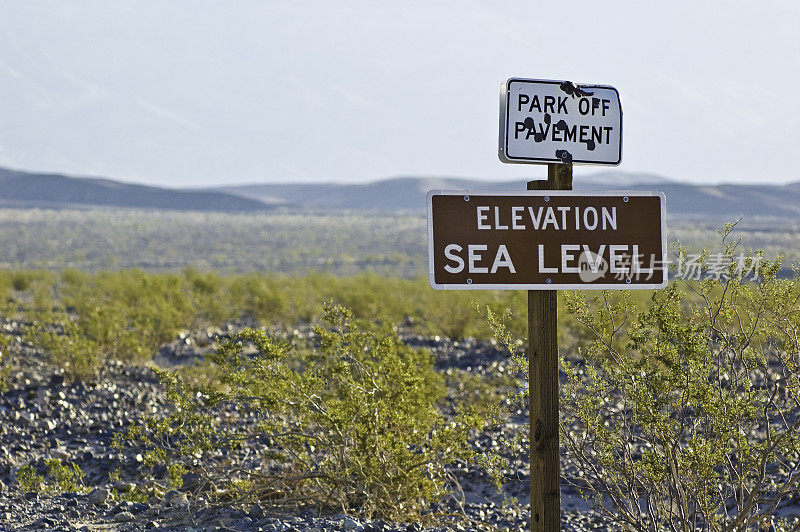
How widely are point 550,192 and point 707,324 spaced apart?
1.38 m

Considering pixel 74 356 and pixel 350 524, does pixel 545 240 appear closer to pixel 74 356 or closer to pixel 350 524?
pixel 350 524

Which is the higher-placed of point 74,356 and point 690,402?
point 690,402

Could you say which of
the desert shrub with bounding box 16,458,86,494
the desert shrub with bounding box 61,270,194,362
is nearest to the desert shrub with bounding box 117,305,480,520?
the desert shrub with bounding box 16,458,86,494

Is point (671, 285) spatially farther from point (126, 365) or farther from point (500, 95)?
point (126, 365)

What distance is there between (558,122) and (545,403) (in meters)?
1.24

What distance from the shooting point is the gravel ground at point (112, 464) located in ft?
18.6

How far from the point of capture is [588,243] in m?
3.88

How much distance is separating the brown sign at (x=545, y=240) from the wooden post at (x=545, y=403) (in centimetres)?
11

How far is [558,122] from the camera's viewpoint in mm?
3904

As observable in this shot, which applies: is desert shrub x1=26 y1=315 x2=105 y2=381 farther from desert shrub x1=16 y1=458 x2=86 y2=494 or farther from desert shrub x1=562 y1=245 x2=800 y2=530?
desert shrub x1=562 y1=245 x2=800 y2=530

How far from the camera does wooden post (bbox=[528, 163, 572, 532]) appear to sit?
153 inches

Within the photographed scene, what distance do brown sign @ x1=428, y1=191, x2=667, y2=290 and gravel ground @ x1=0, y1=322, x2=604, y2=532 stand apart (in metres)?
2.16

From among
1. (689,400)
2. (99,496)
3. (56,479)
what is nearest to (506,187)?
(56,479)

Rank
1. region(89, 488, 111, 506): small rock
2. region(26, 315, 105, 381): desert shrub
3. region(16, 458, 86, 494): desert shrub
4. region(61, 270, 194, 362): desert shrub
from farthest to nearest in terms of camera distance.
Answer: region(61, 270, 194, 362): desert shrub
region(26, 315, 105, 381): desert shrub
region(16, 458, 86, 494): desert shrub
region(89, 488, 111, 506): small rock
